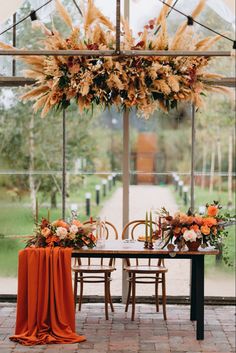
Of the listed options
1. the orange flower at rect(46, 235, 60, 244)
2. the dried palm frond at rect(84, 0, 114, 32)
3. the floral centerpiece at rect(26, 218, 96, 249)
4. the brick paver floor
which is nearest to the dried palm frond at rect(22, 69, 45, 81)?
the dried palm frond at rect(84, 0, 114, 32)

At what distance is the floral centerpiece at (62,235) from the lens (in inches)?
291

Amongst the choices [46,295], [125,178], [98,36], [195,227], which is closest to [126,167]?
[125,178]

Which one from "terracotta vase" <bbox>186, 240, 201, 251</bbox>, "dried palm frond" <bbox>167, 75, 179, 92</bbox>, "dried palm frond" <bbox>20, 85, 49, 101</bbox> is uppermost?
"dried palm frond" <bbox>167, 75, 179, 92</bbox>

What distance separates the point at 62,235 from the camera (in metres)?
7.36

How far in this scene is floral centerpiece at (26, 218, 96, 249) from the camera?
7387 mm

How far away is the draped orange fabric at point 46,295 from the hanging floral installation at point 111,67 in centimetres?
128

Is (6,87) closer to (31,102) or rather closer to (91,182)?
(31,102)

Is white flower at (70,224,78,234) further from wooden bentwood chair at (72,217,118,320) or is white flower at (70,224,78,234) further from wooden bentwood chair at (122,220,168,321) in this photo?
wooden bentwood chair at (122,220,168,321)

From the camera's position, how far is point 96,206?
29.5 ft

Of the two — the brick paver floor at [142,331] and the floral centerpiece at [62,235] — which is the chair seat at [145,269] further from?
the floral centerpiece at [62,235]

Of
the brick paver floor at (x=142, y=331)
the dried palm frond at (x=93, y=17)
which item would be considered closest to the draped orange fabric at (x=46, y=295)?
the brick paver floor at (x=142, y=331)

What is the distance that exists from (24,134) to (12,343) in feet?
8.40

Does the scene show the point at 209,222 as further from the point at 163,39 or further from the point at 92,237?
the point at 163,39

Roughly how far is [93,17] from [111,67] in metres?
0.47
